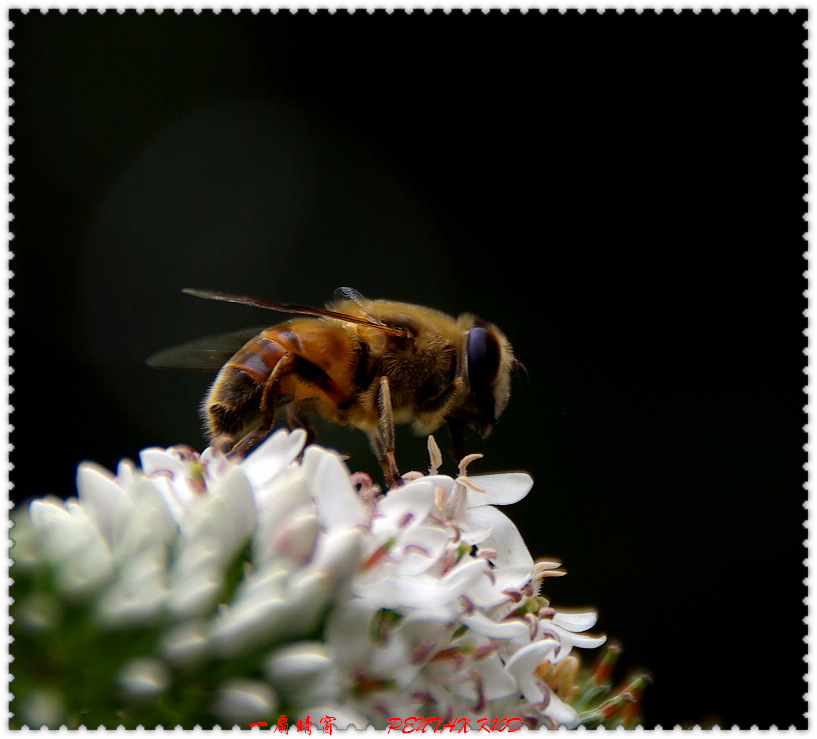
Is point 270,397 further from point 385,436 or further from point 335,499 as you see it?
point 335,499

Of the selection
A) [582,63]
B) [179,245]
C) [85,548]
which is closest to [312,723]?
[85,548]

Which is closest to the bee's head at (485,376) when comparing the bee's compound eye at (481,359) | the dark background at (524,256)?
the bee's compound eye at (481,359)

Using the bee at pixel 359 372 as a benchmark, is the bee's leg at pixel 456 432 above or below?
below

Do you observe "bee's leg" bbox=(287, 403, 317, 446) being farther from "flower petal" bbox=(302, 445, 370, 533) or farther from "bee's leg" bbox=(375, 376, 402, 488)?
"flower petal" bbox=(302, 445, 370, 533)

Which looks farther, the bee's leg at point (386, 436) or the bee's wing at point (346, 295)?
the bee's wing at point (346, 295)

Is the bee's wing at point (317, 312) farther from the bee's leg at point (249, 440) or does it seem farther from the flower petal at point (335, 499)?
the flower petal at point (335, 499)

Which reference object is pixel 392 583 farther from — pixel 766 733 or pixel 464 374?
pixel 464 374

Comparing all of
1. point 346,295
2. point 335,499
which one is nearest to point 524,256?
point 346,295
